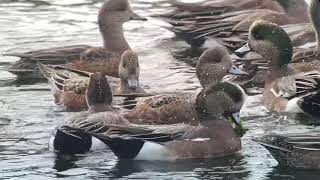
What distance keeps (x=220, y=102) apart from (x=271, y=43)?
230cm

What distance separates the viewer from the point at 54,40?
1521cm

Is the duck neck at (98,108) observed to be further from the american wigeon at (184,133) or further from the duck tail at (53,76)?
the duck tail at (53,76)

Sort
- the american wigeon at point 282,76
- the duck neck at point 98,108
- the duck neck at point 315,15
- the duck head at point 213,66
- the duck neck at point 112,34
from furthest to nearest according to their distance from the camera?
the duck neck at point 112,34 → the duck neck at point 315,15 → the duck head at point 213,66 → the american wigeon at point 282,76 → the duck neck at point 98,108

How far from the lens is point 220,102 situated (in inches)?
387

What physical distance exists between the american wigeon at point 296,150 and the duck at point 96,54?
12.7 feet

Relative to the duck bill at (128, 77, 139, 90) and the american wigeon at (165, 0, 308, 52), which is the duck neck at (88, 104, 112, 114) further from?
the american wigeon at (165, 0, 308, 52)

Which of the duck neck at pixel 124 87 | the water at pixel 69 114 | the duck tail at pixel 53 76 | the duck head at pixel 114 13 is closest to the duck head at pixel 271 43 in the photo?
the water at pixel 69 114

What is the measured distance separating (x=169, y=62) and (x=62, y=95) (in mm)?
2584

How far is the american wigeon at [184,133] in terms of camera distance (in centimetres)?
952

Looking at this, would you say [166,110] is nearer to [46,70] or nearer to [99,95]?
[99,95]

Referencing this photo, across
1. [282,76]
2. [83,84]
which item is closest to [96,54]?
[83,84]

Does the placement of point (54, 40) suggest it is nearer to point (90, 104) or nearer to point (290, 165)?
point (90, 104)

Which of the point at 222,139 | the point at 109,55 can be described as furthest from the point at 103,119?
the point at 109,55

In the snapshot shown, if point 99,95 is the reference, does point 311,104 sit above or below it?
below
